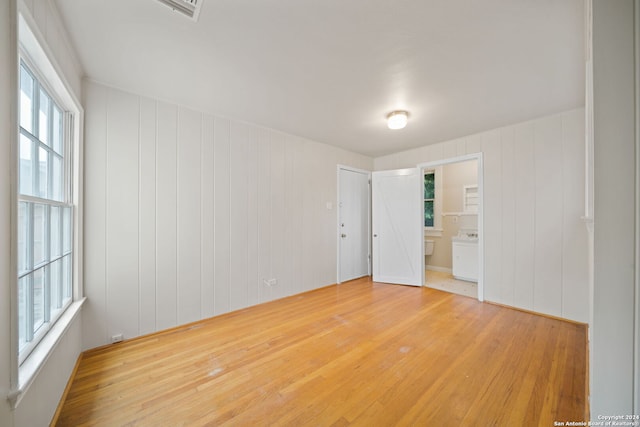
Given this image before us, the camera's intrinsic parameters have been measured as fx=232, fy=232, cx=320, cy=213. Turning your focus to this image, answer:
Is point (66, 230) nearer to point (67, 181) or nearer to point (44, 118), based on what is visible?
point (67, 181)

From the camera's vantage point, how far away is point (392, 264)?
4.37m

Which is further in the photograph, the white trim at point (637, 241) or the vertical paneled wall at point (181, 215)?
the vertical paneled wall at point (181, 215)

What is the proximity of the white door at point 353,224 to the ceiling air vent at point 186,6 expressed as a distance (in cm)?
317

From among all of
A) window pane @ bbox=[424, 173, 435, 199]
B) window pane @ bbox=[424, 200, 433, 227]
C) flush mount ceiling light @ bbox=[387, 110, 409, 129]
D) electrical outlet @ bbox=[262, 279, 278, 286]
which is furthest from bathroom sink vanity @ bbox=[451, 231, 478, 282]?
electrical outlet @ bbox=[262, 279, 278, 286]

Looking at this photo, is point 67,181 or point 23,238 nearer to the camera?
point 23,238

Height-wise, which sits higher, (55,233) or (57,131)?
(57,131)

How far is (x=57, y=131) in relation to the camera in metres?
1.77

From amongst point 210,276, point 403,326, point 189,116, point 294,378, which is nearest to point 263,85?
point 189,116

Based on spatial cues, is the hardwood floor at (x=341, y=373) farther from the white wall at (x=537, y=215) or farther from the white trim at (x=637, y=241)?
the white trim at (x=637, y=241)

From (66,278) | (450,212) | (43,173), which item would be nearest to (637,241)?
(43,173)

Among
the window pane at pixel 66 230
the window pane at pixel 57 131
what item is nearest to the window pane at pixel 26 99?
the window pane at pixel 57 131

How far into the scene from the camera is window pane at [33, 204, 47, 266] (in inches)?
53.7

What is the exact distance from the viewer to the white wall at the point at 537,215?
8.96 feet

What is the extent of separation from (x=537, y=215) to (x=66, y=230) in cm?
499
